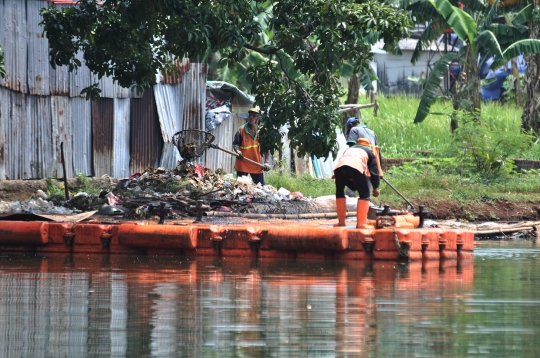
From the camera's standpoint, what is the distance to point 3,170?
693 inches

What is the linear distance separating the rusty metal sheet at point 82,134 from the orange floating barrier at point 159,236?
702 cm

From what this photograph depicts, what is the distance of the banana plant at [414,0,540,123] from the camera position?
23.9 m

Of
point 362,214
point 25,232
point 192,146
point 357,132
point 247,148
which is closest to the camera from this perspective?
point 362,214

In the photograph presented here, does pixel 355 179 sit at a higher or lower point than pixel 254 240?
higher

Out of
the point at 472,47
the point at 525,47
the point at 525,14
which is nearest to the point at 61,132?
the point at 472,47

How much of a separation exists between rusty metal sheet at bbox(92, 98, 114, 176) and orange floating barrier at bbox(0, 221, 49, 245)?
6.82 m

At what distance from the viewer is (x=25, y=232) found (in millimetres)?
12938

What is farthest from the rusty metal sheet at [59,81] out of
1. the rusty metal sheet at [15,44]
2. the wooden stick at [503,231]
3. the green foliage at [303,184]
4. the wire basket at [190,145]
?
the wooden stick at [503,231]

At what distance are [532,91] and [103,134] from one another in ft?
A: 39.6

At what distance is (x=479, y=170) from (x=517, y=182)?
53.2 inches

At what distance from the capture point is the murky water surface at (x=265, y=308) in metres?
6.80

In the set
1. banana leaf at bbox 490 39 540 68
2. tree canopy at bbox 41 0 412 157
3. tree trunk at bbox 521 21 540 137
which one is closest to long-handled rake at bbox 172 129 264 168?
tree canopy at bbox 41 0 412 157

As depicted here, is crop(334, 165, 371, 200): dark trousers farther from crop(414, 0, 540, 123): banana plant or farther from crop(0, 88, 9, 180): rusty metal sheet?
crop(414, 0, 540, 123): banana plant

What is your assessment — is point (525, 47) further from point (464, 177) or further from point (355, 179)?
point (355, 179)
